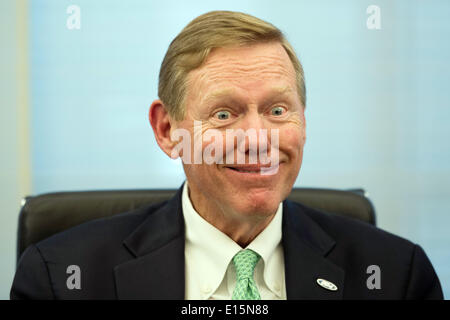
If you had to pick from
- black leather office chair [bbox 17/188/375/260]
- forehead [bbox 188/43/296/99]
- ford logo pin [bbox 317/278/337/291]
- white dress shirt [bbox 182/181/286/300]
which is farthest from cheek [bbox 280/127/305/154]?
black leather office chair [bbox 17/188/375/260]

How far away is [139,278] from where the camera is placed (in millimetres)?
1345

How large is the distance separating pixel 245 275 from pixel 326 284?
0.23 meters

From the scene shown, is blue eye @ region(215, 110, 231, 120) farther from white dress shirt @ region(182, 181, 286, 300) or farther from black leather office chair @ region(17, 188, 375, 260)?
black leather office chair @ region(17, 188, 375, 260)

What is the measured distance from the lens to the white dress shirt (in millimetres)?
1354

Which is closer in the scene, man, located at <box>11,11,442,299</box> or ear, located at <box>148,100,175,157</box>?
man, located at <box>11,11,442,299</box>

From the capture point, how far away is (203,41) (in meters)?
1.30

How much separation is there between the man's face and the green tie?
12 cm

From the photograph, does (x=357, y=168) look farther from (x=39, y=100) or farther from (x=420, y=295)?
(x=39, y=100)

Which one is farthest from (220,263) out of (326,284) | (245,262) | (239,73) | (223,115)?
(239,73)

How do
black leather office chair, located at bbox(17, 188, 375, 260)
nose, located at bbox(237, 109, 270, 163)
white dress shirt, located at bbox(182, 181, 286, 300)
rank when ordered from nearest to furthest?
nose, located at bbox(237, 109, 270, 163) → white dress shirt, located at bbox(182, 181, 286, 300) → black leather office chair, located at bbox(17, 188, 375, 260)

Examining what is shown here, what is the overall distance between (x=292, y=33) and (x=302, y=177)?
2.58 feet

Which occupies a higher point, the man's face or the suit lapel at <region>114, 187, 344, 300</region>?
the man's face

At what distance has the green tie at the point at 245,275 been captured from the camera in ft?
4.25

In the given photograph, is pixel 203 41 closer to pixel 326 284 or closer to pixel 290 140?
pixel 290 140
